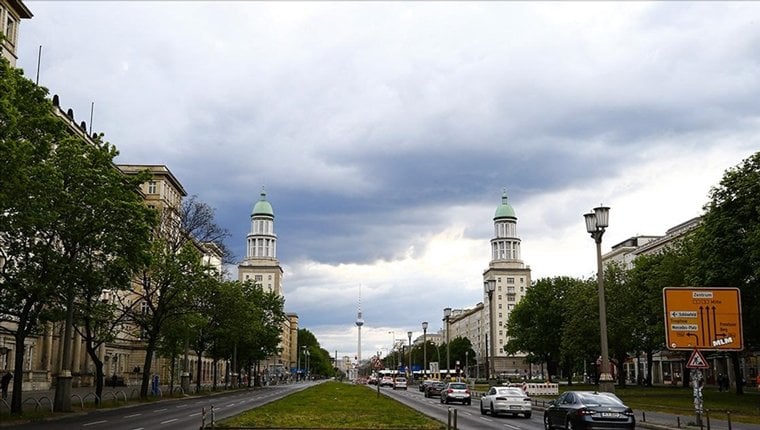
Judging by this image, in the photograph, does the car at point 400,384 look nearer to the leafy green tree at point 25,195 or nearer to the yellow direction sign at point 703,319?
the leafy green tree at point 25,195

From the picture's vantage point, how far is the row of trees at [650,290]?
41.9 meters

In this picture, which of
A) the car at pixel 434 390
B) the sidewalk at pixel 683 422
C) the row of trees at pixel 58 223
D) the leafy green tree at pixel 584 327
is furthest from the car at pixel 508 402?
the leafy green tree at pixel 584 327

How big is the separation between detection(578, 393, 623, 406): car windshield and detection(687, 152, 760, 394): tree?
66.7ft

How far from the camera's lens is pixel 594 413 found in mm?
22078

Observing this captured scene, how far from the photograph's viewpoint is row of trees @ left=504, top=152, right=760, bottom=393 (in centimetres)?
4191

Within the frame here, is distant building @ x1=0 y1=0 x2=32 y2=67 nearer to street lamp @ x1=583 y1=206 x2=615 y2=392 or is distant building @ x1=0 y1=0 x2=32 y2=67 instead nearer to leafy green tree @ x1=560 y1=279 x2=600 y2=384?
street lamp @ x1=583 y1=206 x2=615 y2=392

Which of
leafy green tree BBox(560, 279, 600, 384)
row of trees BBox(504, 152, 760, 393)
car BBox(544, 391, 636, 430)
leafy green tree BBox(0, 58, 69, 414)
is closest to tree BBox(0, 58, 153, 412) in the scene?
leafy green tree BBox(0, 58, 69, 414)

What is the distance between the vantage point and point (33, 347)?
215ft

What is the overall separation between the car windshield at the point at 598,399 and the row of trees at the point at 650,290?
743 inches

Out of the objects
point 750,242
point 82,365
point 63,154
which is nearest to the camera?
point 63,154

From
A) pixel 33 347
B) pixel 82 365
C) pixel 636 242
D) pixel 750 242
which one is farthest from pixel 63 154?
pixel 636 242

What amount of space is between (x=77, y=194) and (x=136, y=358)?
73697 millimetres

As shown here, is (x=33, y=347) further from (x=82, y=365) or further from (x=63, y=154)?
(x=63, y=154)

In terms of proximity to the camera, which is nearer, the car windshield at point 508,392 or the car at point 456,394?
the car windshield at point 508,392
